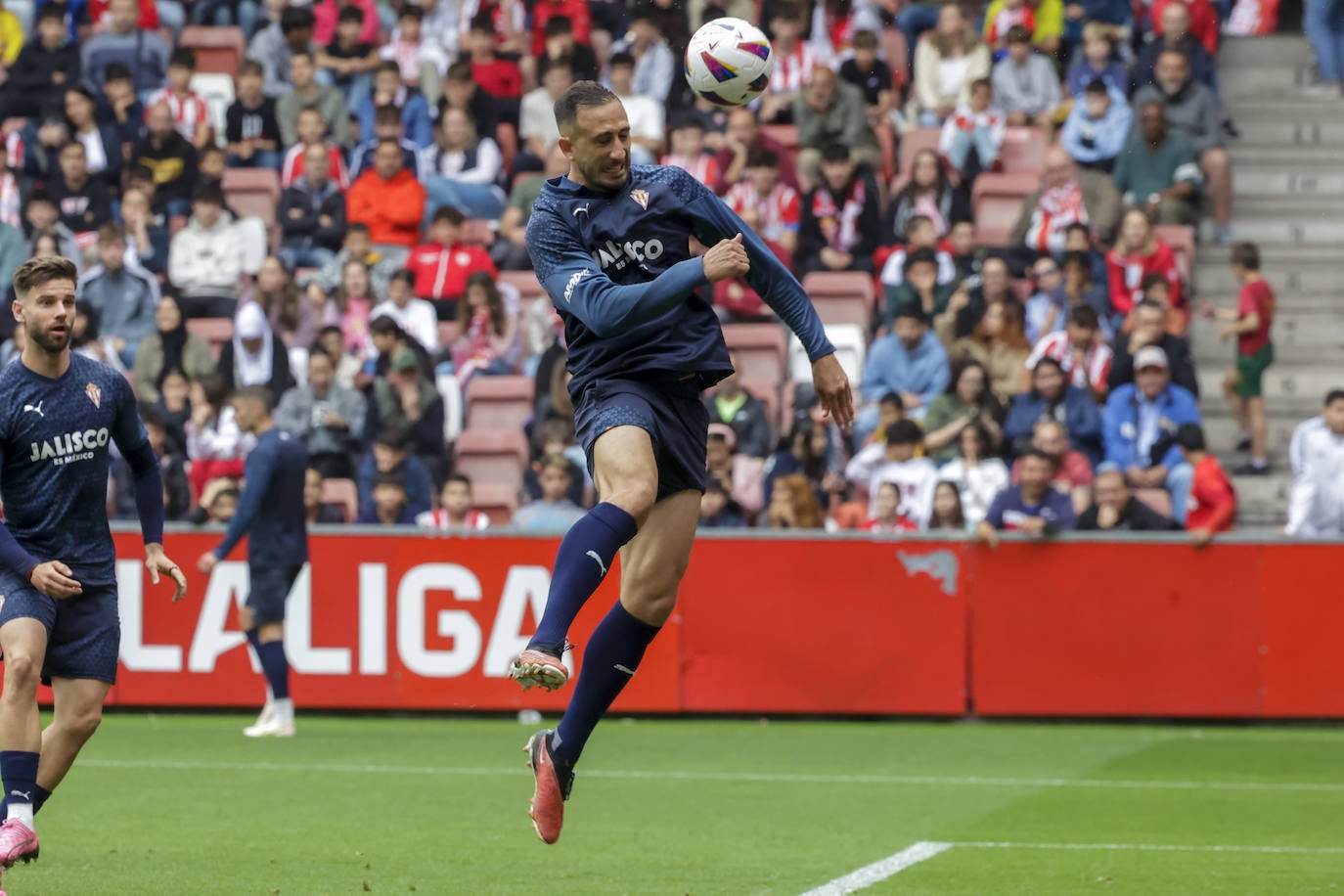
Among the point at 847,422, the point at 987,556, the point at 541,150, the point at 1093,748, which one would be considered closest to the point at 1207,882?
the point at 847,422

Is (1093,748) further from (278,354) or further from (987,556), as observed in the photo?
(278,354)

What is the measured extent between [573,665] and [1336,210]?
9.30m

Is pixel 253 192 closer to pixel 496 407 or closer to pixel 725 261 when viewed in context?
pixel 496 407

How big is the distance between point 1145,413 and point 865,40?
5.25 metres

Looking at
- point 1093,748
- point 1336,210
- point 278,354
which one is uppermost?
point 1336,210

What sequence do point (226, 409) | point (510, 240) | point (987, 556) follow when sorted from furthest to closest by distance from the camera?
point (510, 240) < point (226, 409) < point (987, 556)

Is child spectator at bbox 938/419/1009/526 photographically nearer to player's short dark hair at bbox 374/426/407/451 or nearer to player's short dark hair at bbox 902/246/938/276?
player's short dark hair at bbox 902/246/938/276

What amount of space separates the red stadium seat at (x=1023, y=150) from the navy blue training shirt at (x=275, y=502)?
25.8 ft

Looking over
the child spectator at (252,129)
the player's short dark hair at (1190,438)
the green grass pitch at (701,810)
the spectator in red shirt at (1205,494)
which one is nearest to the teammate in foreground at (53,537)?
the green grass pitch at (701,810)

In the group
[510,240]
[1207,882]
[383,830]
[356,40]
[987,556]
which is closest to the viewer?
[1207,882]

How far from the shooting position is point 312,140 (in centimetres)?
1906

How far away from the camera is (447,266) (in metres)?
17.8

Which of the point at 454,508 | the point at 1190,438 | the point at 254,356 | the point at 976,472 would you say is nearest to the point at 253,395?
the point at 454,508

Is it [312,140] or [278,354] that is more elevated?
[312,140]
